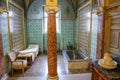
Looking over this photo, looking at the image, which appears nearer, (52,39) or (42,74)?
(52,39)

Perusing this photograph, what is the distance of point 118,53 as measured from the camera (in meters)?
3.11

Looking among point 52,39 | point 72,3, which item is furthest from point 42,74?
point 72,3

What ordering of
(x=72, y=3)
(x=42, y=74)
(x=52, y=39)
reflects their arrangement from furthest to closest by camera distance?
1. (x=72, y=3)
2. (x=42, y=74)
3. (x=52, y=39)

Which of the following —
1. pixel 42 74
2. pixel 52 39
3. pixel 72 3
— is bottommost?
pixel 42 74

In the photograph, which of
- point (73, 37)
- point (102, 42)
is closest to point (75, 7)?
point (73, 37)

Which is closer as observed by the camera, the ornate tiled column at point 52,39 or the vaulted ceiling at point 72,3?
the ornate tiled column at point 52,39

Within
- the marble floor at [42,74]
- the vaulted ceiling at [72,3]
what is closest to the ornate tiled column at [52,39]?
the marble floor at [42,74]

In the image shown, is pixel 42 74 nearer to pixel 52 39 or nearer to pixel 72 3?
pixel 52 39

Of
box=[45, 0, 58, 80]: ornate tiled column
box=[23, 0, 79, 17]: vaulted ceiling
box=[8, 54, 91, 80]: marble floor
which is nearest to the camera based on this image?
box=[45, 0, 58, 80]: ornate tiled column

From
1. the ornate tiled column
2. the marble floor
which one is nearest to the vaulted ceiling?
the marble floor

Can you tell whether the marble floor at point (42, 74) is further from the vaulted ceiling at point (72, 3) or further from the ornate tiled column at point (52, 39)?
the vaulted ceiling at point (72, 3)

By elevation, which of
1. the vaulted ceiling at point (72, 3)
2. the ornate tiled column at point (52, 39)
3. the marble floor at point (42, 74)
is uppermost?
the vaulted ceiling at point (72, 3)

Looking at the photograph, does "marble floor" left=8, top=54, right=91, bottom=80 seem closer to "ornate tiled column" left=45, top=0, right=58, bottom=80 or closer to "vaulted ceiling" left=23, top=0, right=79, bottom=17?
"ornate tiled column" left=45, top=0, right=58, bottom=80

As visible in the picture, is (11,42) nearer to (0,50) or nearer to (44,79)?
(0,50)
